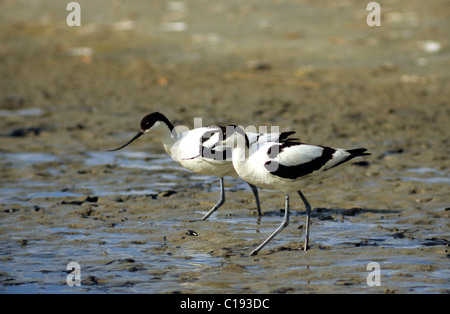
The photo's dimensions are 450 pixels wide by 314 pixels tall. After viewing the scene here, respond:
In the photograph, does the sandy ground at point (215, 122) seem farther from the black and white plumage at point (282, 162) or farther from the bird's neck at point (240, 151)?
the bird's neck at point (240, 151)

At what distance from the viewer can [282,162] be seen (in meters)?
6.44

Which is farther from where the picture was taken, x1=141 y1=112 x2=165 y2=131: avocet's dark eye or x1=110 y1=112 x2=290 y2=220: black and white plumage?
x1=141 y1=112 x2=165 y2=131: avocet's dark eye

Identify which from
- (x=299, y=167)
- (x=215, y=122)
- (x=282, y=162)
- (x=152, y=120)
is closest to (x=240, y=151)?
(x=282, y=162)

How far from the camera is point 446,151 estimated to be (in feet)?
32.0

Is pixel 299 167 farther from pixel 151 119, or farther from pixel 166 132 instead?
pixel 151 119

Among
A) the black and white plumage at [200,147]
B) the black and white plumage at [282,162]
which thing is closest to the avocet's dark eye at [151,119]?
the black and white plumage at [200,147]

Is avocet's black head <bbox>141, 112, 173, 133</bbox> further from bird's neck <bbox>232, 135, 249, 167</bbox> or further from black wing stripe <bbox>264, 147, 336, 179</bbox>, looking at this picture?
black wing stripe <bbox>264, 147, 336, 179</bbox>

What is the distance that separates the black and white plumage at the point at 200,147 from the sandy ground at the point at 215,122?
1.69 feet

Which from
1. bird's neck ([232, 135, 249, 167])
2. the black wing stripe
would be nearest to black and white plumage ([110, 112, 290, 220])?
bird's neck ([232, 135, 249, 167])

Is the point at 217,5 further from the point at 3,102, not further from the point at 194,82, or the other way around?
the point at 3,102

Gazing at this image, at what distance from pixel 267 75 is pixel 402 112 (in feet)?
11.0

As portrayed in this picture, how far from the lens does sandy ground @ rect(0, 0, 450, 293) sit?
6.21 metres

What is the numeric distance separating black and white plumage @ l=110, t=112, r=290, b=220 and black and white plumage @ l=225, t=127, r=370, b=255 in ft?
1.55

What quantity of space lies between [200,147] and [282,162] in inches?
49.7
